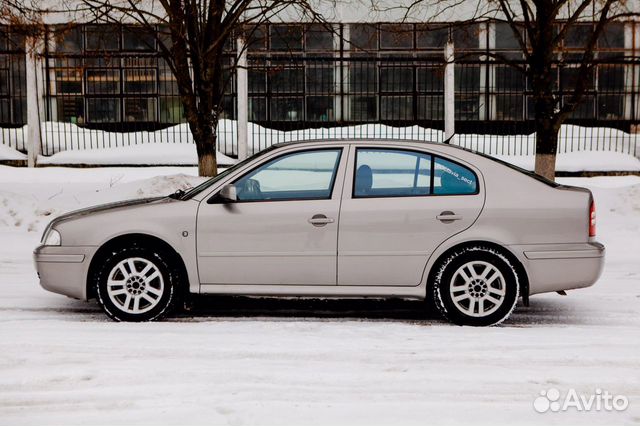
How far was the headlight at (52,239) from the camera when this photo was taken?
7305 millimetres

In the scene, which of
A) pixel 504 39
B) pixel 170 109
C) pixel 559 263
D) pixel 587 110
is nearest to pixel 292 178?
pixel 559 263

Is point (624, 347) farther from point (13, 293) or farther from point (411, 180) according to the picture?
point (13, 293)

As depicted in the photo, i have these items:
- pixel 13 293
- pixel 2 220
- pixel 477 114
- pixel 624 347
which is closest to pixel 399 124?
pixel 477 114

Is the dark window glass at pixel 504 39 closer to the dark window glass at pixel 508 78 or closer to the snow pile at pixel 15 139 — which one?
the dark window glass at pixel 508 78

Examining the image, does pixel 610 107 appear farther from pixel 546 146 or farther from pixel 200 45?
pixel 200 45

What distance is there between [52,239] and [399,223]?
2833 mm

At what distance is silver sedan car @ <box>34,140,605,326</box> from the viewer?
23.2 feet

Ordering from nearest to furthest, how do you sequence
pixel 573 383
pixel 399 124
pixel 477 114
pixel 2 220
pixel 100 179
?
pixel 573 383
pixel 2 220
pixel 100 179
pixel 399 124
pixel 477 114

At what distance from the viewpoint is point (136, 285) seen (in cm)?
724

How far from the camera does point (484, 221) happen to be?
7.10 metres

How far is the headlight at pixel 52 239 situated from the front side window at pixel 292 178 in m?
1.51

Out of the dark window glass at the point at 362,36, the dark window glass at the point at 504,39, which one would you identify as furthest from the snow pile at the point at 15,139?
the dark window glass at the point at 504,39

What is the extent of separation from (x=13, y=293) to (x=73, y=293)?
5.67 feet

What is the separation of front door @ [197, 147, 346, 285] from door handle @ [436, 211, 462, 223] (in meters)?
0.82
